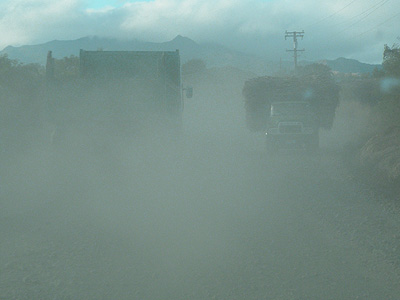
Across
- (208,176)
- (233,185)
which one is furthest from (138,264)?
(208,176)

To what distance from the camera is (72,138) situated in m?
13.4

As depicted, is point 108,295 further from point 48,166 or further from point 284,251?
point 48,166

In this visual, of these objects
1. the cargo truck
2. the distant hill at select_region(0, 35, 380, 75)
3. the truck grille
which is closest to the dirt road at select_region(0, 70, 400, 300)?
the cargo truck

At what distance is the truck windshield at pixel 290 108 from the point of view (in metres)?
19.8

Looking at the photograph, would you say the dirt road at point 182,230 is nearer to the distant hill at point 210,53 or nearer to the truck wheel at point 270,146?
the truck wheel at point 270,146

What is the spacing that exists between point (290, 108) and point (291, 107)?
66 mm

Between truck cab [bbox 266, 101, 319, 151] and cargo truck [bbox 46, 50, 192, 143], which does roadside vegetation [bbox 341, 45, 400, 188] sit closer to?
truck cab [bbox 266, 101, 319, 151]

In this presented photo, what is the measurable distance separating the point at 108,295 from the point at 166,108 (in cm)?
904

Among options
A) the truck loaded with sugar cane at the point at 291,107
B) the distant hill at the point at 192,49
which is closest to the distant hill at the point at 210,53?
the distant hill at the point at 192,49

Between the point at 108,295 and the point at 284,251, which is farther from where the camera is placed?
the point at 284,251

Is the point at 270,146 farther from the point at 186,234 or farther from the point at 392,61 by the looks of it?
the point at 186,234

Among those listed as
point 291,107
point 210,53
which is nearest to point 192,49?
point 210,53

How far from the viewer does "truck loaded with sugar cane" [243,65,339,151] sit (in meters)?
19.1

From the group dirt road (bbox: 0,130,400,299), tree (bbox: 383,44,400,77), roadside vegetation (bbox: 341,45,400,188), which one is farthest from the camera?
tree (bbox: 383,44,400,77)
